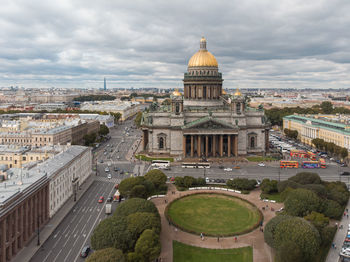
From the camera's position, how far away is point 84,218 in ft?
208

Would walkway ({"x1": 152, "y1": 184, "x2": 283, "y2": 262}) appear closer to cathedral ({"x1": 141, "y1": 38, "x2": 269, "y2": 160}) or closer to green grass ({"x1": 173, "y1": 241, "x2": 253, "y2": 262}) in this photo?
green grass ({"x1": 173, "y1": 241, "x2": 253, "y2": 262})

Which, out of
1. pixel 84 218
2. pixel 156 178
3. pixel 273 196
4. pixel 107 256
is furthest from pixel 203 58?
pixel 107 256

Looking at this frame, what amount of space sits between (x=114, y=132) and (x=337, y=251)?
158 m

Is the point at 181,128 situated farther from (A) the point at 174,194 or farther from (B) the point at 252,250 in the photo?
(B) the point at 252,250

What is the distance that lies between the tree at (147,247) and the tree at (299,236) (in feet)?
59.1

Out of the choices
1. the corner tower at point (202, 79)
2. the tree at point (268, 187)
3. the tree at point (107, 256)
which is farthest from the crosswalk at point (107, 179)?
the corner tower at point (202, 79)

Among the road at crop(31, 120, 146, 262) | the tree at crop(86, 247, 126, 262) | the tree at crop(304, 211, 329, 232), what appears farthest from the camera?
the tree at crop(304, 211, 329, 232)

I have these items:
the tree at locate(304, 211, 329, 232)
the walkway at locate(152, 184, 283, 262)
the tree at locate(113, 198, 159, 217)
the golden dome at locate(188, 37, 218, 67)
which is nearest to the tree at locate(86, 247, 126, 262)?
the walkway at locate(152, 184, 283, 262)

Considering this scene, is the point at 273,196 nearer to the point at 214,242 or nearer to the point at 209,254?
the point at 214,242

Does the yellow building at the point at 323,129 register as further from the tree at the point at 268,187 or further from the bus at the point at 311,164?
Answer: the tree at the point at 268,187

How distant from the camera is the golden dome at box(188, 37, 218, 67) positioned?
434 ft

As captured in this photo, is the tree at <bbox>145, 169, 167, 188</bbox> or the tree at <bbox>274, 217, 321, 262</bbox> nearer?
the tree at <bbox>274, 217, 321, 262</bbox>

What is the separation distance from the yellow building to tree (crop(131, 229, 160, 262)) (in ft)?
329

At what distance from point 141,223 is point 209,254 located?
39.5 feet
